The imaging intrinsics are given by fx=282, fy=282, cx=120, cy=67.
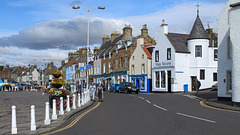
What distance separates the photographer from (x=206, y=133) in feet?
28.9

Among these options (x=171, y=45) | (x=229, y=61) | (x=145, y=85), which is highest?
(x=171, y=45)

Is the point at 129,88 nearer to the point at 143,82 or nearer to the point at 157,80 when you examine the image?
the point at 157,80

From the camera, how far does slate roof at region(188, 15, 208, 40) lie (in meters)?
39.9

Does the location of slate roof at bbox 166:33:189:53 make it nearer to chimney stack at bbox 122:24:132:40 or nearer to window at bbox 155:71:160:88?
window at bbox 155:71:160:88

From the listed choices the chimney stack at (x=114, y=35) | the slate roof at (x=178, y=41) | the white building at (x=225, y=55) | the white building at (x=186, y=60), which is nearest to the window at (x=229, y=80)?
the white building at (x=225, y=55)

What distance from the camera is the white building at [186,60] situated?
40.1 metres

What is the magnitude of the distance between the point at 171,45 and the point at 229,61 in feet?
59.8

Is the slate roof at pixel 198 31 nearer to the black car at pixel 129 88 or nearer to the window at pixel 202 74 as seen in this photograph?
the window at pixel 202 74

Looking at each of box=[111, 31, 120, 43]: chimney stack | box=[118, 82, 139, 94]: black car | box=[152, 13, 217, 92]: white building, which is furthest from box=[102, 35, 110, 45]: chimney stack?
box=[118, 82, 139, 94]: black car

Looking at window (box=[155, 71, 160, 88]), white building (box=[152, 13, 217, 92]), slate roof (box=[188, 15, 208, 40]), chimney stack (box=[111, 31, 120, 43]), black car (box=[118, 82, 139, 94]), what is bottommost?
black car (box=[118, 82, 139, 94])

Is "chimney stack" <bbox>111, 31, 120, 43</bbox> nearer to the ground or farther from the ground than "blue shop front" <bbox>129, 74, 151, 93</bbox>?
farther from the ground

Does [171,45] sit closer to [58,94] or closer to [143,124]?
[58,94]

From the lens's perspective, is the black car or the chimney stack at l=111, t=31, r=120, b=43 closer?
the black car

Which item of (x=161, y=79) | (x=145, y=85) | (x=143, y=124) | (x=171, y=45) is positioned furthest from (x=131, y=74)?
(x=143, y=124)
